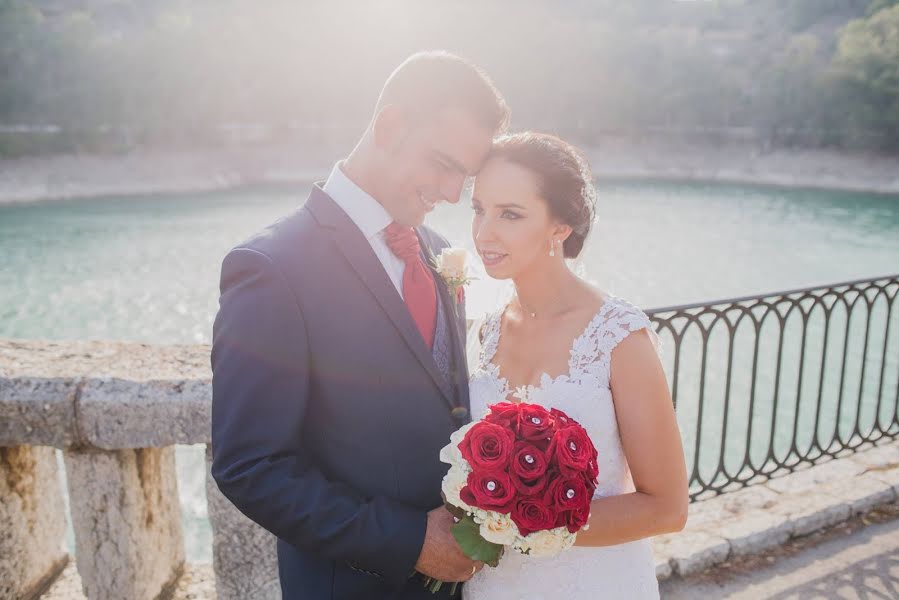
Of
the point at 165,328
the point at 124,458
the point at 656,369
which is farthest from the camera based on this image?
the point at 165,328

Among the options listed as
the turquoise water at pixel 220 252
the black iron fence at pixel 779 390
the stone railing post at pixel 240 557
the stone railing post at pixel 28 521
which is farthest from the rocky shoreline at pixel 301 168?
the stone railing post at pixel 240 557

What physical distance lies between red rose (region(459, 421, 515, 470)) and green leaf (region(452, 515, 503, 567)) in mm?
156

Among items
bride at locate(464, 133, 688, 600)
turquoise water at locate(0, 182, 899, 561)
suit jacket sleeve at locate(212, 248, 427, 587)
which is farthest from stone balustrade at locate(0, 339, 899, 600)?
turquoise water at locate(0, 182, 899, 561)

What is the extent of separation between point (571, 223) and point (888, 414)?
12.6 m

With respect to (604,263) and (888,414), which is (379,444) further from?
(604,263)

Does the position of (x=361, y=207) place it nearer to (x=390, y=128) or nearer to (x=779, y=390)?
(x=390, y=128)

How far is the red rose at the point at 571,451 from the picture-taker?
4.93ft

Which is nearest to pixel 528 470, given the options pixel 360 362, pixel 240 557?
pixel 360 362

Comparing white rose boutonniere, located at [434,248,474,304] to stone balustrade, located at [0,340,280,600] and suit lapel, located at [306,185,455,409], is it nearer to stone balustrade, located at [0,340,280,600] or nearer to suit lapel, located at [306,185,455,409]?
suit lapel, located at [306,185,455,409]

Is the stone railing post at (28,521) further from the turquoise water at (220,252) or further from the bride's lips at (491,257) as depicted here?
the turquoise water at (220,252)

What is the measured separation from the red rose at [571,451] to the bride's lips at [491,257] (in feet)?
1.92

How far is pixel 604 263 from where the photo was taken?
1053 inches

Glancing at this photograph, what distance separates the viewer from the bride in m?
1.82

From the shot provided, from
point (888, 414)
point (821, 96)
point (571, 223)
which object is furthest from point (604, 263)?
point (821, 96)
